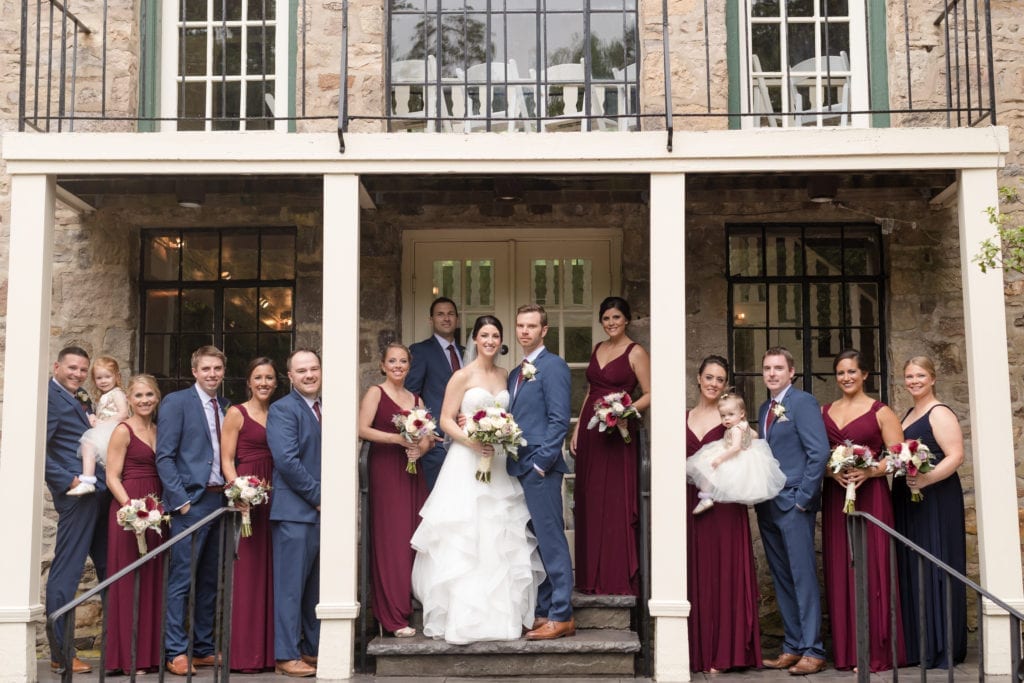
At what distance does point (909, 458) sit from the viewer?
6.30m

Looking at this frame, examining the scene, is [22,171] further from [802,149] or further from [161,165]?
[802,149]

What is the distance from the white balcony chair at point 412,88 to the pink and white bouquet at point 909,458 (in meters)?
3.93

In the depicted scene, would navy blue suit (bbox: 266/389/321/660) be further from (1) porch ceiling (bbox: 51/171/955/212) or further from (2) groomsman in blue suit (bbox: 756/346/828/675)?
(2) groomsman in blue suit (bbox: 756/346/828/675)

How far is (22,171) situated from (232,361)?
88.3 inches

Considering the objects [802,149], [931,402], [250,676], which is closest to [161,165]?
[250,676]

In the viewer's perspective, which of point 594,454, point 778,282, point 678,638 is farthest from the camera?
point 778,282

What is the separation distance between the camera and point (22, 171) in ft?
21.6

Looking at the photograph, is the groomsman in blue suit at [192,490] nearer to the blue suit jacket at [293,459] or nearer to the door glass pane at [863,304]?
the blue suit jacket at [293,459]

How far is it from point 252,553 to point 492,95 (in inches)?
146

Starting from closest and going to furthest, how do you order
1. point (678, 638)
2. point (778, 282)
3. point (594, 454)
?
point (678, 638) < point (594, 454) < point (778, 282)

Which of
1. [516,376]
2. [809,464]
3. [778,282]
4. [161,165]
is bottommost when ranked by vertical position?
[809,464]

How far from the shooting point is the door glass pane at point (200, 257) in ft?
27.5

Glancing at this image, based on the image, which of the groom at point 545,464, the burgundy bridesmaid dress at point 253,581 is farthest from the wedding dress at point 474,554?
the burgundy bridesmaid dress at point 253,581

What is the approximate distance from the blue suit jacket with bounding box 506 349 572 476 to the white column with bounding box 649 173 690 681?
53cm
